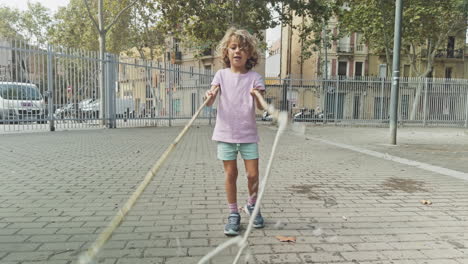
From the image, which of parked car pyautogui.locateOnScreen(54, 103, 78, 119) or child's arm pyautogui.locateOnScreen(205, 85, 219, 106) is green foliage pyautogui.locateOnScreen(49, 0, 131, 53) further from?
child's arm pyautogui.locateOnScreen(205, 85, 219, 106)

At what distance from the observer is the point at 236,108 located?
2.93 meters

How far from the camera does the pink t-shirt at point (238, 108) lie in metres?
2.92

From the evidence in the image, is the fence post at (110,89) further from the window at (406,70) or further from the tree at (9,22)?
the window at (406,70)

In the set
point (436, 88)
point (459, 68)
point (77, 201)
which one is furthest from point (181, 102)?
point (459, 68)

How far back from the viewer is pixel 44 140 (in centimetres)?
905

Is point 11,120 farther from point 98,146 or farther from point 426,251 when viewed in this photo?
point 426,251

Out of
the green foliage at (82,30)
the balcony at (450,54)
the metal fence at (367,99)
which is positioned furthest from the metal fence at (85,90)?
the balcony at (450,54)

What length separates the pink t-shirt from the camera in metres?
2.92

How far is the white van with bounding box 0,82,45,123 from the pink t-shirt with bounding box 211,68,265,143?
10.2 m

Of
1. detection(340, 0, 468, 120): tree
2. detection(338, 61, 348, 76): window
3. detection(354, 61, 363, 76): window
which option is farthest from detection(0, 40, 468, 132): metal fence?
detection(354, 61, 363, 76): window

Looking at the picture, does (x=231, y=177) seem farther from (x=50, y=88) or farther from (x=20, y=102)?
(x=50, y=88)

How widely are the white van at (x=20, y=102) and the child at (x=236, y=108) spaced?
10153 mm

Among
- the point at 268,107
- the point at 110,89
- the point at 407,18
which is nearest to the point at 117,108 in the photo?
the point at 110,89

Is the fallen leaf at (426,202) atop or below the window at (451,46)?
below
